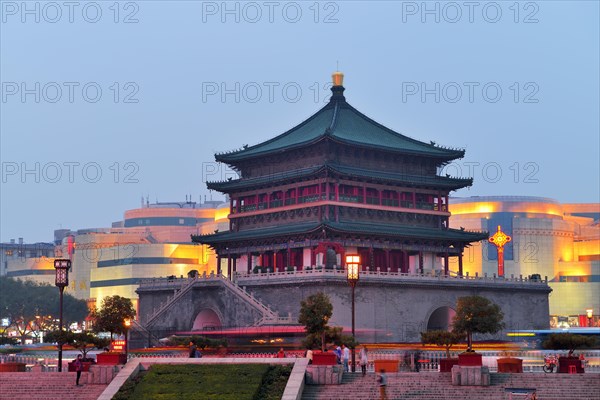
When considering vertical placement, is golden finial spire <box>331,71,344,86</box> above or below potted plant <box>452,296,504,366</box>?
above

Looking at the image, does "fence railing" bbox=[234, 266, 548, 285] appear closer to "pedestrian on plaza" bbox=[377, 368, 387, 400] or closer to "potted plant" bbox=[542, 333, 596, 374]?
"potted plant" bbox=[542, 333, 596, 374]

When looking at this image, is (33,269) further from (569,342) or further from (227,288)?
(569,342)

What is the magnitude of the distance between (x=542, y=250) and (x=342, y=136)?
58.7 metres

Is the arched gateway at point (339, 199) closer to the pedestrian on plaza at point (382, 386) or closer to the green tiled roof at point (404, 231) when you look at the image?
the green tiled roof at point (404, 231)

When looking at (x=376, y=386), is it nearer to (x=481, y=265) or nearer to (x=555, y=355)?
(x=555, y=355)

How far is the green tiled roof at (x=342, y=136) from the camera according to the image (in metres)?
94.9

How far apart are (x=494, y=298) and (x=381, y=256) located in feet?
32.2

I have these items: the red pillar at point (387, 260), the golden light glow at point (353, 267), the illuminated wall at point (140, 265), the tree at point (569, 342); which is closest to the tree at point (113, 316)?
the golden light glow at point (353, 267)

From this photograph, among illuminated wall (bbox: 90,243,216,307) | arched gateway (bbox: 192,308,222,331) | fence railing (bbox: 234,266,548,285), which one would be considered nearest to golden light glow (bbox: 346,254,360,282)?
fence railing (bbox: 234,266,548,285)

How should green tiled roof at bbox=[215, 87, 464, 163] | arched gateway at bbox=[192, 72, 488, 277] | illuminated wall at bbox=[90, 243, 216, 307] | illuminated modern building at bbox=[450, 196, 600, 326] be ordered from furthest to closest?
illuminated wall at bbox=[90, 243, 216, 307] < illuminated modern building at bbox=[450, 196, 600, 326] < green tiled roof at bbox=[215, 87, 464, 163] < arched gateway at bbox=[192, 72, 488, 277]

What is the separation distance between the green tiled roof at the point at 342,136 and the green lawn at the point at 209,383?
45.1 m

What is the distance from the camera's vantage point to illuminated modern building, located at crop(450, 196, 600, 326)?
141 m

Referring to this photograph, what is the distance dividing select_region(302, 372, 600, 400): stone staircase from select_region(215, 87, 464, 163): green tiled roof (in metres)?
46.7

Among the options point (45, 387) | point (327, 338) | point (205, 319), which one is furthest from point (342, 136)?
point (45, 387)
